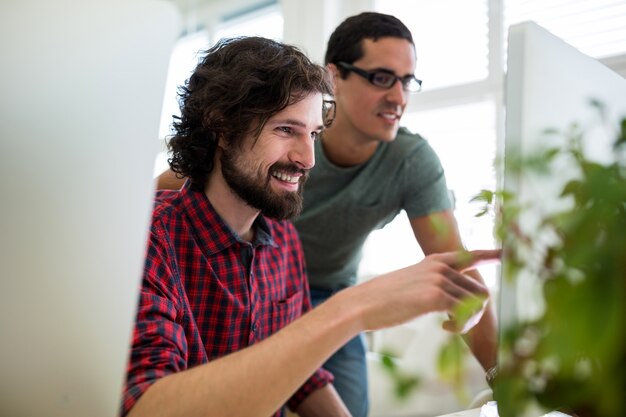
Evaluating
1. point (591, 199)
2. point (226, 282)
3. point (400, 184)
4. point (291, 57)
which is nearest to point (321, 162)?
point (400, 184)

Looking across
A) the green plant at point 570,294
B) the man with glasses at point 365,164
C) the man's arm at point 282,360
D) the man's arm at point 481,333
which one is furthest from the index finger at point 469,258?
the man with glasses at point 365,164

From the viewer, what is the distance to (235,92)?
1161 millimetres

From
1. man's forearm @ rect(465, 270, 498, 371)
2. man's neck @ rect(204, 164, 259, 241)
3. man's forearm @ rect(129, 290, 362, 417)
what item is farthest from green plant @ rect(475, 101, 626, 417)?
man's neck @ rect(204, 164, 259, 241)

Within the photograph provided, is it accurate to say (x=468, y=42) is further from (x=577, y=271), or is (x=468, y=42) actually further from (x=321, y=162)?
(x=577, y=271)

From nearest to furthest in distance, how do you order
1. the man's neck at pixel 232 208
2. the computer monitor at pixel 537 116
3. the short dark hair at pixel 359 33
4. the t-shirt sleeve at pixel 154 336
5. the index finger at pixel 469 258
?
the computer monitor at pixel 537 116
the index finger at pixel 469 258
the t-shirt sleeve at pixel 154 336
the man's neck at pixel 232 208
the short dark hair at pixel 359 33

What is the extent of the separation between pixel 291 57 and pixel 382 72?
0.33 meters

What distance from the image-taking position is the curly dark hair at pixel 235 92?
1143 mm

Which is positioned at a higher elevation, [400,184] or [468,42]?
[468,42]

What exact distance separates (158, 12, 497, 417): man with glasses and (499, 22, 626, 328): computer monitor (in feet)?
2.46

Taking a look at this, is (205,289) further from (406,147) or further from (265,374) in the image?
(406,147)

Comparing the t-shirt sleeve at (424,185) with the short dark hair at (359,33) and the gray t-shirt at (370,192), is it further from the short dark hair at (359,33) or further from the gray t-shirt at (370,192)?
the short dark hair at (359,33)

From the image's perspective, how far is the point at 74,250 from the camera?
0.54m

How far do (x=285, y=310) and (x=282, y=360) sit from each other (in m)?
0.57

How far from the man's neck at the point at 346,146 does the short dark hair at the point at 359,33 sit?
0.53 feet
